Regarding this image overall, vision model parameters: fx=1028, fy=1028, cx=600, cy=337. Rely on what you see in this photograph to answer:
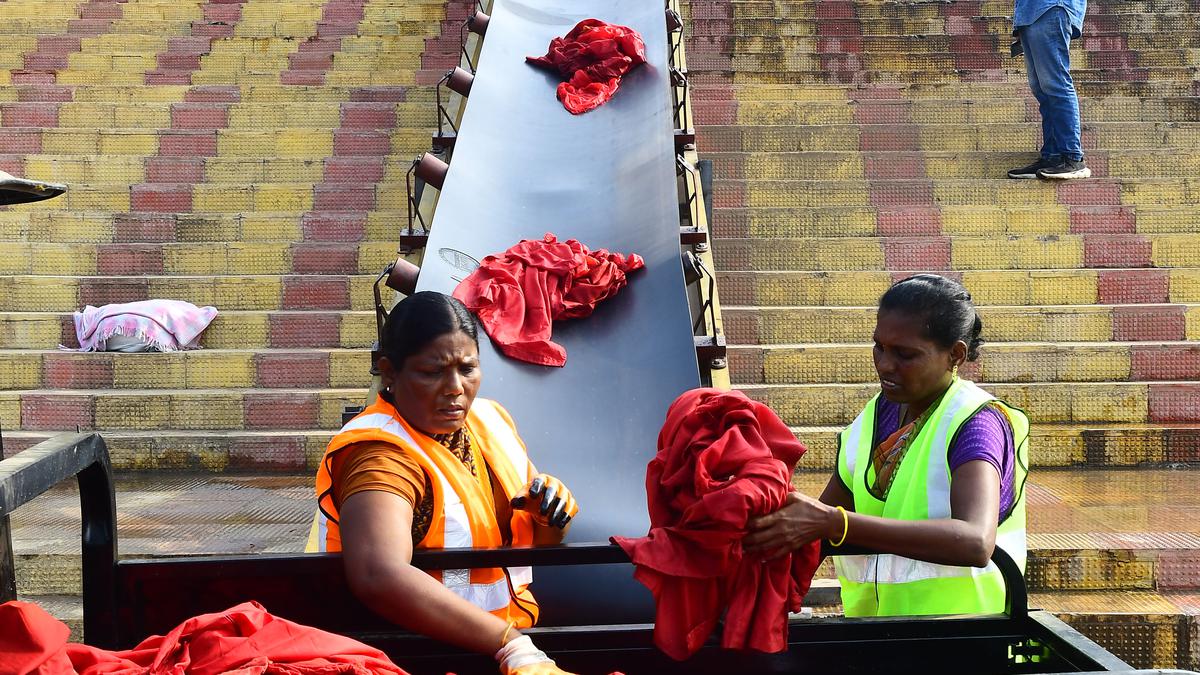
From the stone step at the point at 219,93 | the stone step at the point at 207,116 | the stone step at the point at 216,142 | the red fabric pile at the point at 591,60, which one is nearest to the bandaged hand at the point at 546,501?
the red fabric pile at the point at 591,60

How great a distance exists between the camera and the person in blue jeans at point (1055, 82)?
5695mm

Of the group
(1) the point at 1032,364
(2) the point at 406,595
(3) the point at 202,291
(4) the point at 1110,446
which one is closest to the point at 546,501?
(2) the point at 406,595

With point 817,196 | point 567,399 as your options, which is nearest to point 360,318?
point 567,399

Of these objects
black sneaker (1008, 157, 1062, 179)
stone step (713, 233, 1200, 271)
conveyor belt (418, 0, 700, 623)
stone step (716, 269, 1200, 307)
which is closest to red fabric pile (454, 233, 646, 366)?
conveyor belt (418, 0, 700, 623)

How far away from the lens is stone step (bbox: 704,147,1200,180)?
592 cm

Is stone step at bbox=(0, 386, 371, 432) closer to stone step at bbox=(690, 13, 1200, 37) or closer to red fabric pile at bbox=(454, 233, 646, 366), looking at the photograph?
red fabric pile at bbox=(454, 233, 646, 366)

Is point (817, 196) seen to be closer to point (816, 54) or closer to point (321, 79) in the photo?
point (816, 54)

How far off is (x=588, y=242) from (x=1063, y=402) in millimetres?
2229

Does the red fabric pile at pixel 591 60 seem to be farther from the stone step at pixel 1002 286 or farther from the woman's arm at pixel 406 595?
the woman's arm at pixel 406 595

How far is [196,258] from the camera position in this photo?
5.48 meters

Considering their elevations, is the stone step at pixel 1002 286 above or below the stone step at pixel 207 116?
below

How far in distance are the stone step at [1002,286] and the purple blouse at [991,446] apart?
3246 millimetres

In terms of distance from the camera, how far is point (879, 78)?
7.48 meters

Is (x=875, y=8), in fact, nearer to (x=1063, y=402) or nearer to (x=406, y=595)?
(x=1063, y=402)
